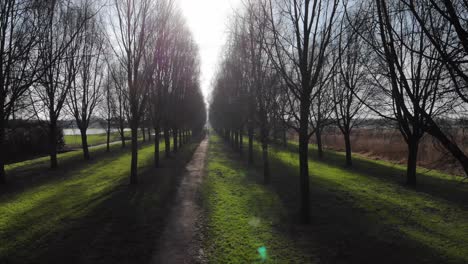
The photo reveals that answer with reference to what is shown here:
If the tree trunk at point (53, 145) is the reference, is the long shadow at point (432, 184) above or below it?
below

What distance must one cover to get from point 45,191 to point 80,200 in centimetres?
241

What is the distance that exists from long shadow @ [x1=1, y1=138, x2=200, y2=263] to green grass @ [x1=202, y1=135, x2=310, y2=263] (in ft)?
4.64

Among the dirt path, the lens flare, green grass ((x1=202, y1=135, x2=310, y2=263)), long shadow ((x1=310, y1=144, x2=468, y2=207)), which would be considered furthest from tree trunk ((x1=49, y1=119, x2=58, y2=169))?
long shadow ((x1=310, y1=144, x2=468, y2=207))

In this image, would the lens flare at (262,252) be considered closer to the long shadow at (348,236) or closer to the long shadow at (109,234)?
the long shadow at (348,236)

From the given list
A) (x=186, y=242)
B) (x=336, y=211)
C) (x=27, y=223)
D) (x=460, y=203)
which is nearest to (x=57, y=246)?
(x=27, y=223)

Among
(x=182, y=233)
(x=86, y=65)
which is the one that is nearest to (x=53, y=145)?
(x=86, y=65)

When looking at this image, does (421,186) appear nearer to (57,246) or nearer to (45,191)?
(57,246)

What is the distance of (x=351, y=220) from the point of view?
6.40m

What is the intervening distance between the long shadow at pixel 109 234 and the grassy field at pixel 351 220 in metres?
1.58

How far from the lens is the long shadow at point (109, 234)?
4.59 meters

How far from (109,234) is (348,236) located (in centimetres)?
589

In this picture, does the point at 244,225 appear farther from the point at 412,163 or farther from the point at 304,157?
the point at 412,163

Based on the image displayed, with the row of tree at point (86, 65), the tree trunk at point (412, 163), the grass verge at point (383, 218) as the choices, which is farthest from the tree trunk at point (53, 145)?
the tree trunk at point (412, 163)

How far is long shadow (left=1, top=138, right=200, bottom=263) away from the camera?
4.59m
